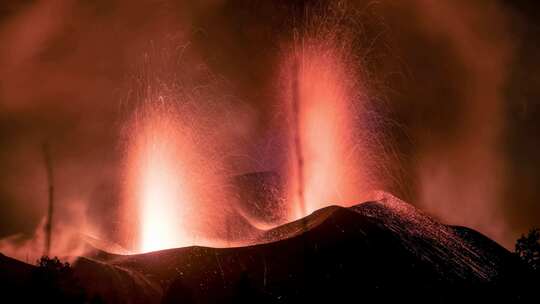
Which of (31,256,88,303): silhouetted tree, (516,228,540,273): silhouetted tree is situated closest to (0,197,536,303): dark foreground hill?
(31,256,88,303): silhouetted tree

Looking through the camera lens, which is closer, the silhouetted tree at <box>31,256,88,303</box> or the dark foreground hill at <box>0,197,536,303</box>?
the silhouetted tree at <box>31,256,88,303</box>

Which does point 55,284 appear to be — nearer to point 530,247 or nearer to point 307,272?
point 307,272

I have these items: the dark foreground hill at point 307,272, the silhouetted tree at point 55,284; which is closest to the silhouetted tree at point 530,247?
the dark foreground hill at point 307,272

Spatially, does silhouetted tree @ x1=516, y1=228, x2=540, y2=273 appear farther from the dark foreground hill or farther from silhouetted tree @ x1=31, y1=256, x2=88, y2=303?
silhouetted tree @ x1=31, y1=256, x2=88, y2=303

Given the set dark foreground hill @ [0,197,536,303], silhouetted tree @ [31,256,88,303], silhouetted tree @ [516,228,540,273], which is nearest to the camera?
silhouetted tree @ [31,256,88,303]

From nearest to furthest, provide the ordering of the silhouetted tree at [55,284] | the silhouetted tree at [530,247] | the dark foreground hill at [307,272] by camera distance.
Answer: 1. the silhouetted tree at [55,284]
2. the dark foreground hill at [307,272]
3. the silhouetted tree at [530,247]

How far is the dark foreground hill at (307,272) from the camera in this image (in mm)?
35375

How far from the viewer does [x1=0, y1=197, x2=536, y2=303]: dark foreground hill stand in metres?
35.4

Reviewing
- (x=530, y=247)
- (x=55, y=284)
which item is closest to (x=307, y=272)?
(x=55, y=284)

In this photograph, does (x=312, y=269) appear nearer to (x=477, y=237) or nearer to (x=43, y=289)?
(x=43, y=289)

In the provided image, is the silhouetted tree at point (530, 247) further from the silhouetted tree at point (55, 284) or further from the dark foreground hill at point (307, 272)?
the silhouetted tree at point (55, 284)

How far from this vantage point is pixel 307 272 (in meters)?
39.2

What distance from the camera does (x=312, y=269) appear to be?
130 feet

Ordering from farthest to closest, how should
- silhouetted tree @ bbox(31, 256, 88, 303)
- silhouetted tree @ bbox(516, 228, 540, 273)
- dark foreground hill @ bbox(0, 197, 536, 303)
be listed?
silhouetted tree @ bbox(516, 228, 540, 273), dark foreground hill @ bbox(0, 197, 536, 303), silhouetted tree @ bbox(31, 256, 88, 303)
